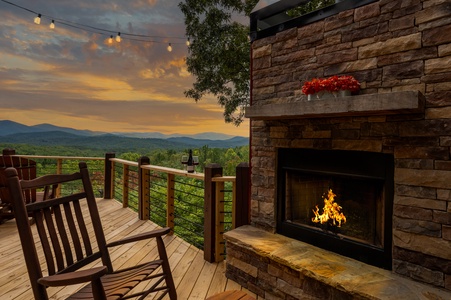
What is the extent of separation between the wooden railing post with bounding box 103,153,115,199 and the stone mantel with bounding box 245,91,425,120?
4365 millimetres

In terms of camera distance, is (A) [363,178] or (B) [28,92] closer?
(A) [363,178]

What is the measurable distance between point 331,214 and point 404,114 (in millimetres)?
963


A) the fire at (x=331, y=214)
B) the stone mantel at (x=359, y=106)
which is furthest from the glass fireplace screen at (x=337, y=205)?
the stone mantel at (x=359, y=106)

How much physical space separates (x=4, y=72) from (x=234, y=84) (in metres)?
5.89

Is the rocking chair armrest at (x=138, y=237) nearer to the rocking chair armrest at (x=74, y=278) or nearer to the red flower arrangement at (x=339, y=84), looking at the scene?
the rocking chair armrest at (x=74, y=278)

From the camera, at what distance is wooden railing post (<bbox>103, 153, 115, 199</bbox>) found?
559 centimetres

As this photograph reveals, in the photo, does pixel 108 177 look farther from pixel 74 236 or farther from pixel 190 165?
pixel 74 236

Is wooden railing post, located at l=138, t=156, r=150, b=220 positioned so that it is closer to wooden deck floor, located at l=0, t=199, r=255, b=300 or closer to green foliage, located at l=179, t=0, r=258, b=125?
wooden deck floor, located at l=0, t=199, r=255, b=300

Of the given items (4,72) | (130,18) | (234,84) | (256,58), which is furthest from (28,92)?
(256,58)

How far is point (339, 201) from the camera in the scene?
2.27 metres

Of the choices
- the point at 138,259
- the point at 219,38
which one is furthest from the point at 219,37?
the point at 138,259

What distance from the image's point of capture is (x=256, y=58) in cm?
271

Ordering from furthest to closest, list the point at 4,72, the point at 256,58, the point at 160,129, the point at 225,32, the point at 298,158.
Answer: the point at 160,129
the point at 4,72
the point at 225,32
the point at 256,58
the point at 298,158

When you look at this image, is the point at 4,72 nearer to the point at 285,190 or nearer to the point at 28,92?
the point at 28,92
